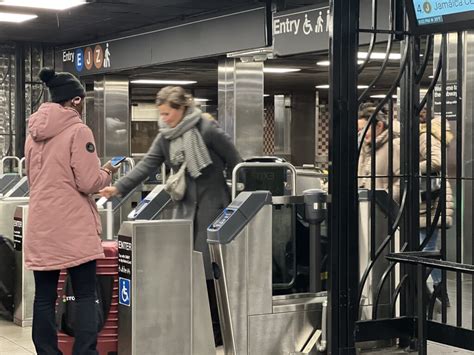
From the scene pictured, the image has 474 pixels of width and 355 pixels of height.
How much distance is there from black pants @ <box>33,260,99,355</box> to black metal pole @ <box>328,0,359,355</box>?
1.29m

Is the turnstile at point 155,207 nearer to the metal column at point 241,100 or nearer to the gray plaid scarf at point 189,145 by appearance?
the gray plaid scarf at point 189,145

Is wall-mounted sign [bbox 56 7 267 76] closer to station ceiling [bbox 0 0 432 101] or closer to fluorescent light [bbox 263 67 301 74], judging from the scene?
station ceiling [bbox 0 0 432 101]

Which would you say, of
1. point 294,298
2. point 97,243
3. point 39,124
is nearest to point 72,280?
point 97,243

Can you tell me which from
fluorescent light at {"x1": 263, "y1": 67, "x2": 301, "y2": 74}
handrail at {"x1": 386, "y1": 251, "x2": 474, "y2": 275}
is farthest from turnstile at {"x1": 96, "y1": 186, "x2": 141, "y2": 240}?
fluorescent light at {"x1": 263, "y1": 67, "x2": 301, "y2": 74}

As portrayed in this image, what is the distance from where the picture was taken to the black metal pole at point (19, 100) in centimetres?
1348

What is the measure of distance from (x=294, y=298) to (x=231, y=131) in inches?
213

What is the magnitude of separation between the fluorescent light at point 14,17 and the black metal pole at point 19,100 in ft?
9.54

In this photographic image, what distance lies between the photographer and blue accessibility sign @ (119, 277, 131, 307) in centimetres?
477

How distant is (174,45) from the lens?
1042 cm

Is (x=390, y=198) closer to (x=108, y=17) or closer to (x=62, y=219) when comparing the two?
(x=62, y=219)

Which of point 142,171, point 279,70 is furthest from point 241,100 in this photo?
point 142,171

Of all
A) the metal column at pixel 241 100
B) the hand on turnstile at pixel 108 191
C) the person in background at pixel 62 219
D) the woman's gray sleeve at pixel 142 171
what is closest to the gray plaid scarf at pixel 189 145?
the woman's gray sleeve at pixel 142 171

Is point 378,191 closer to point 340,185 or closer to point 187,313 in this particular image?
point 340,185

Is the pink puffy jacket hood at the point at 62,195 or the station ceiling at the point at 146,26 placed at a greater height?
the station ceiling at the point at 146,26
